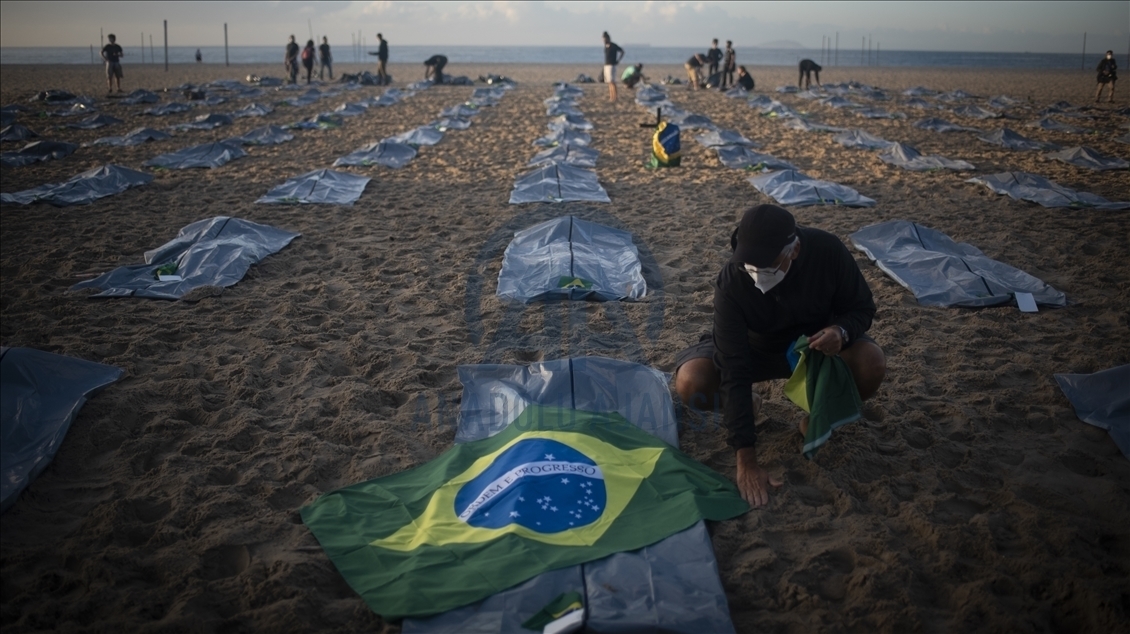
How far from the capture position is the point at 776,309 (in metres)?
2.95

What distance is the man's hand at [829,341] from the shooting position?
2.78m

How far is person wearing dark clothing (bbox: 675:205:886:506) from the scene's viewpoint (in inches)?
106

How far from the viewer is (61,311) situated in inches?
182

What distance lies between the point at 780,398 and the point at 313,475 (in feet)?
7.56

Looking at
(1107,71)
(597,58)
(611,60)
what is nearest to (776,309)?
(611,60)

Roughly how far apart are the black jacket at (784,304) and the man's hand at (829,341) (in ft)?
0.31

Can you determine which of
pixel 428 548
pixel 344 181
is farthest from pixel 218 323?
pixel 344 181

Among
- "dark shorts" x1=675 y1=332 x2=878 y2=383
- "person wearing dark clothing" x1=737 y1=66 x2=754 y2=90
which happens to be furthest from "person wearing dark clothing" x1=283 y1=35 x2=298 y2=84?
"dark shorts" x1=675 y1=332 x2=878 y2=383

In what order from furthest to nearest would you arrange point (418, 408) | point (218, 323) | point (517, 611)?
point (218, 323), point (418, 408), point (517, 611)

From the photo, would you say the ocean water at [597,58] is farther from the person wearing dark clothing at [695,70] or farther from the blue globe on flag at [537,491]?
the blue globe on flag at [537,491]

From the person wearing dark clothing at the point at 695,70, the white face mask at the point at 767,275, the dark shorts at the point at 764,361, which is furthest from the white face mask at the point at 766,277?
the person wearing dark clothing at the point at 695,70

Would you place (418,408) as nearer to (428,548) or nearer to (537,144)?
(428,548)

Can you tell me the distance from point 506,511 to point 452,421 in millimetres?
980

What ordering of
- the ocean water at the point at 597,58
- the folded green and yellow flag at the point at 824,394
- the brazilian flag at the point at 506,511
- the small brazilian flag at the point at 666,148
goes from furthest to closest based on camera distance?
the ocean water at the point at 597,58 → the small brazilian flag at the point at 666,148 → the folded green and yellow flag at the point at 824,394 → the brazilian flag at the point at 506,511
